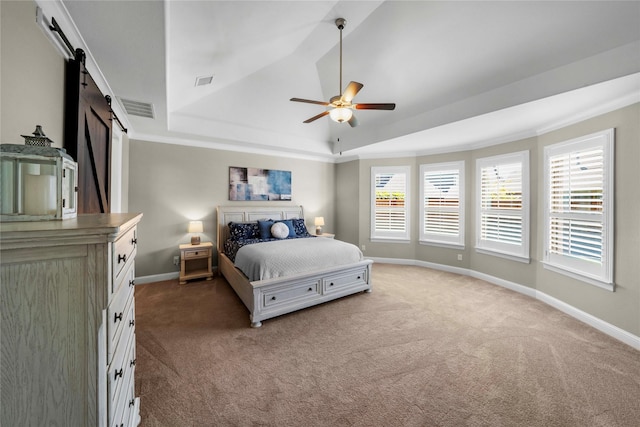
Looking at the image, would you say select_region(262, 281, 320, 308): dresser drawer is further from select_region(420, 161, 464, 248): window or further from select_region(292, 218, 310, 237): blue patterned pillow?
select_region(420, 161, 464, 248): window

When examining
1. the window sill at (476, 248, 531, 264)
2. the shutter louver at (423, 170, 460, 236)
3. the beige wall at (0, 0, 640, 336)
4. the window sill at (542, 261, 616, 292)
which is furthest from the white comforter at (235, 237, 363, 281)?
the window sill at (542, 261, 616, 292)

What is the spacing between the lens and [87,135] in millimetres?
1882

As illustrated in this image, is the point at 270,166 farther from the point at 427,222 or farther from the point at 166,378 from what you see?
the point at 166,378

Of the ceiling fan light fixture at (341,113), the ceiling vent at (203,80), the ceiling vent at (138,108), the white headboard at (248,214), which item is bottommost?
the white headboard at (248,214)

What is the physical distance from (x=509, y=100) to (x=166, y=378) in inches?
Answer: 173

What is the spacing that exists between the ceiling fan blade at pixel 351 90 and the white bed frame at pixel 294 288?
6.80 feet

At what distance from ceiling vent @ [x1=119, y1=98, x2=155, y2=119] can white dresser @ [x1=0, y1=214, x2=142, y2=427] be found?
2802 millimetres

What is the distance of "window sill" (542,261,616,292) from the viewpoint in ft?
8.78

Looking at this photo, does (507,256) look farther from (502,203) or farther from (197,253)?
(197,253)

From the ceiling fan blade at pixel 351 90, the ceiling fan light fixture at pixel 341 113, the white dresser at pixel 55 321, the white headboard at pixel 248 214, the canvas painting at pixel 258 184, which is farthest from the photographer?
the canvas painting at pixel 258 184

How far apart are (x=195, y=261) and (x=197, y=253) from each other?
0.42m

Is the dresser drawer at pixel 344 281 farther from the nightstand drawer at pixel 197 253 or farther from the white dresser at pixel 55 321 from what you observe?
the white dresser at pixel 55 321

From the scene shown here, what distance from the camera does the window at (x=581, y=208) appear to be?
2707 millimetres

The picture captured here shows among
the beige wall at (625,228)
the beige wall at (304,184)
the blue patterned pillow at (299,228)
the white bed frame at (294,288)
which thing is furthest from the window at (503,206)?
the blue patterned pillow at (299,228)
